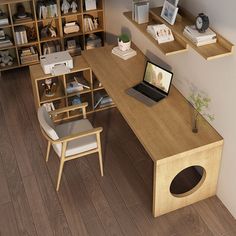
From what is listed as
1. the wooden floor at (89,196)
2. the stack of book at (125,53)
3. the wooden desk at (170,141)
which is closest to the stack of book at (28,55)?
the wooden floor at (89,196)

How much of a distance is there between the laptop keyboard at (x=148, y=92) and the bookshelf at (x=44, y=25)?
6.58 feet

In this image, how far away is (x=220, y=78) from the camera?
10.6 feet

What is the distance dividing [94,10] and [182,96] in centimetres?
231

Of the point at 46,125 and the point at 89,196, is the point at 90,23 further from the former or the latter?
the point at 89,196

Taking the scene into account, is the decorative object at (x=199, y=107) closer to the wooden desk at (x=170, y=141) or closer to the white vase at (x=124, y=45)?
the wooden desk at (x=170, y=141)

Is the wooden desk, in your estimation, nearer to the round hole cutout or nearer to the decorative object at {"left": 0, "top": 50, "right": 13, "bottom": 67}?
the round hole cutout

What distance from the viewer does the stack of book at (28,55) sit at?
5.62 metres

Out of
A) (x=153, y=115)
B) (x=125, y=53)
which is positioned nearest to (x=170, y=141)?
(x=153, y=115)

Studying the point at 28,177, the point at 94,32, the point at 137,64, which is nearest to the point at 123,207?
the point at 28,177

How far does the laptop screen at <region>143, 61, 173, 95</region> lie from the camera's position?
151 inches

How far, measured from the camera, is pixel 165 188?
3488mm

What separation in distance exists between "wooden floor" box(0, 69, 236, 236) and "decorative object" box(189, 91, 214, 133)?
80 cm

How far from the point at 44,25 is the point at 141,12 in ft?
7.49

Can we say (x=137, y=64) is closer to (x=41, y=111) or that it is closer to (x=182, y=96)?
(x=182, y=96)
